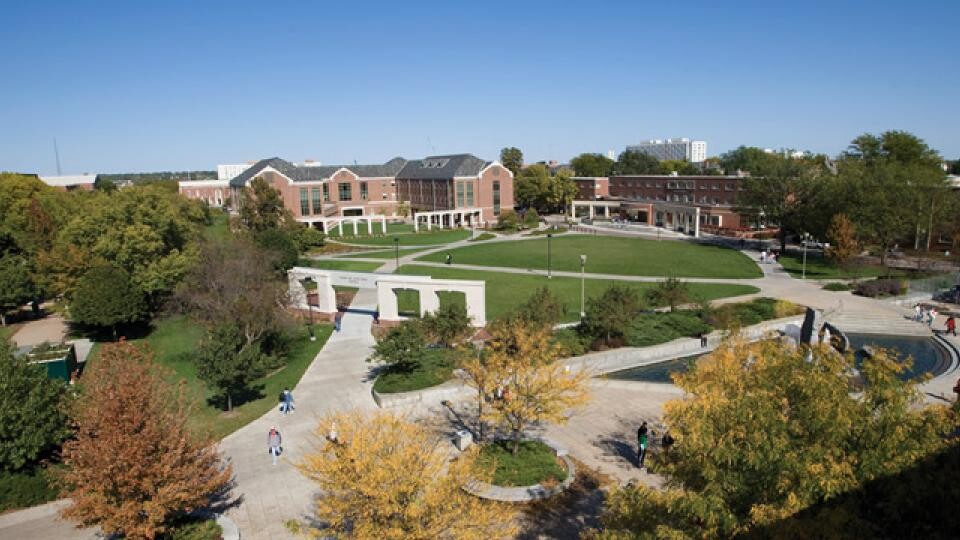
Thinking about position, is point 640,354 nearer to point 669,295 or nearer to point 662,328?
point 662,328

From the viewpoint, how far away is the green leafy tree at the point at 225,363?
23203 mm

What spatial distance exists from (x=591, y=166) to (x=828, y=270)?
8080 centimetres

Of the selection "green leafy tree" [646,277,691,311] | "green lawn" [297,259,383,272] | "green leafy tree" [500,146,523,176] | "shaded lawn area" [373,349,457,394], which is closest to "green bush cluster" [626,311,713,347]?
"green leafy tree" [646,277,691,311]

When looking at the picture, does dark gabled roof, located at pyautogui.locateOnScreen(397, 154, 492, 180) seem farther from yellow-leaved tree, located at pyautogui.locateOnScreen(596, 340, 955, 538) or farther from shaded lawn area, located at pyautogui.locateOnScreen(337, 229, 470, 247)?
yellow-leaved tree, located at pyautogui.locateOnScreen(596, 340, 955, 538)

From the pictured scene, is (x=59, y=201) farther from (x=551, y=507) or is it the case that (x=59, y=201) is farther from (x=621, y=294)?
(x=551, y=507)

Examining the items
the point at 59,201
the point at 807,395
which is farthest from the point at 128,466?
the point at 59,201

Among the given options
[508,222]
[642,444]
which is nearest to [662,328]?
[642,444]

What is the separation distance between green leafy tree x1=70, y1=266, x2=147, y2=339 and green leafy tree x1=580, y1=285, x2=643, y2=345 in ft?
84.7

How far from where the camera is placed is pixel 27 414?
17.3 m

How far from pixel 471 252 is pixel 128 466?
50348mm

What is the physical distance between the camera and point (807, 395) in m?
11.0

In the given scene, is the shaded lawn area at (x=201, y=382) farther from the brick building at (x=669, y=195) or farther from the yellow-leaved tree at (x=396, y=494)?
the brick building at (x=669, y=195)

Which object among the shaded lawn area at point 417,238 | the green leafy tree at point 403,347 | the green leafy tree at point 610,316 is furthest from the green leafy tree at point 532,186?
the green leafy tree at point 403,347

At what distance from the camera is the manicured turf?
56.3ft
